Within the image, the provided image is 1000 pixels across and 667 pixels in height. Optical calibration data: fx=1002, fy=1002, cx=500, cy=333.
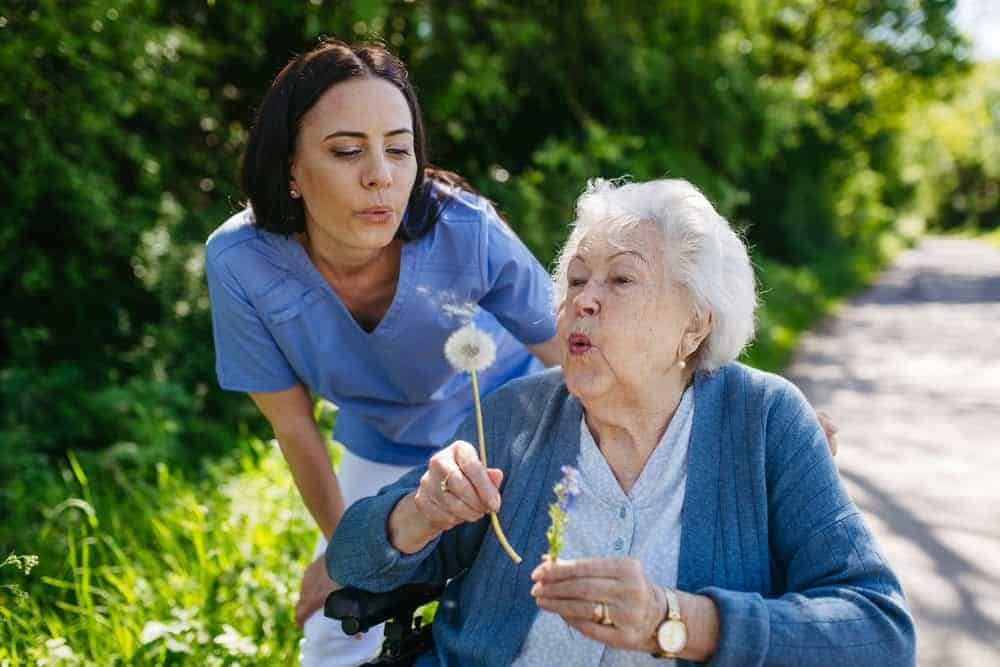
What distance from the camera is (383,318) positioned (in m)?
2.52

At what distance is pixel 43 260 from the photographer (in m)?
4.82

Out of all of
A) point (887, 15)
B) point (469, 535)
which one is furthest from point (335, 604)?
point (887, 15)

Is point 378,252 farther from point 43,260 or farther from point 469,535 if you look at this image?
point 43,260

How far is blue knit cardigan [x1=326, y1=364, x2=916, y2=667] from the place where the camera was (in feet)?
5.63

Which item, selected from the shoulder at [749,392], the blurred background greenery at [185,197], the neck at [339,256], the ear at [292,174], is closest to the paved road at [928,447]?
the blurred background greenery at [185,197]

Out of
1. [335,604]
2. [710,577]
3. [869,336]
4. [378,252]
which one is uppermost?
[378,252]

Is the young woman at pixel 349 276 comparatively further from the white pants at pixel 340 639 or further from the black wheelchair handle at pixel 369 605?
the black wheelchair handle at pixel 369 605

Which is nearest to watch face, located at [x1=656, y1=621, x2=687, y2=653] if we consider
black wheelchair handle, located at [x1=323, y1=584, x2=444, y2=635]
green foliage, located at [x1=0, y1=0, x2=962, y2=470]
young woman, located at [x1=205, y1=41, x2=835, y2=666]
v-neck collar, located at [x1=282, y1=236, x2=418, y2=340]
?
black wheelchair handle, located at [x1=323, y1=584, x2=444, y2=635]

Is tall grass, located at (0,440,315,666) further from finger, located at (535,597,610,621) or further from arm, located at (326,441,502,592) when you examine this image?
finger, located at (535,597,610,621)

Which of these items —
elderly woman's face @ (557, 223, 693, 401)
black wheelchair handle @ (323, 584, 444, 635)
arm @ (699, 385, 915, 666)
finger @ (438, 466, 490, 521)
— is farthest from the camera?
black wheelchair handle @ (323, 584, 444, 635)

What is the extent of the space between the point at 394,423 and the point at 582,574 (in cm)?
123

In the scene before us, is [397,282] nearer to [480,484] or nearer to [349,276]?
[349,276]

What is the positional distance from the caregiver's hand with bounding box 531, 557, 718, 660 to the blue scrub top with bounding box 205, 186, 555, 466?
0.93 metres

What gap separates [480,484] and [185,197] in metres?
4.44
